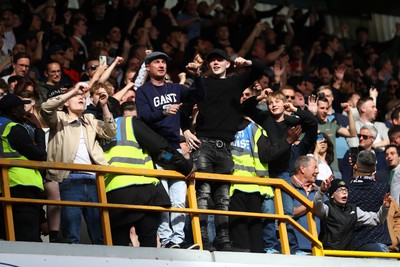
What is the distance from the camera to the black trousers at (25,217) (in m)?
10.3

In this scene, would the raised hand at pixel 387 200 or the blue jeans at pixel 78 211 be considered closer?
the blue jeans at pixel 78 211

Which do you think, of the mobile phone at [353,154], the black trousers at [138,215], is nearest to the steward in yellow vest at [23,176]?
the black trousers at [138,215]

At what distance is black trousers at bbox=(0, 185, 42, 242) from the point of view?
10.3 m

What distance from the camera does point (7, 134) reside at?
10.4 m

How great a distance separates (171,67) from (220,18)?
3146 mm

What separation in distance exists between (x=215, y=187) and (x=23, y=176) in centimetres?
194

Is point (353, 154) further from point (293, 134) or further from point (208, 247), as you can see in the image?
point (208, 247)

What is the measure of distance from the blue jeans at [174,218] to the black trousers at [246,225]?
0.56 meters

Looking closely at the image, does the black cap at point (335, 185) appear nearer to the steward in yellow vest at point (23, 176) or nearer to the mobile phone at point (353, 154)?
the mobile phone at point (353, 154)

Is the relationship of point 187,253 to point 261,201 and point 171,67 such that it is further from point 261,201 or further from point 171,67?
point 171,67

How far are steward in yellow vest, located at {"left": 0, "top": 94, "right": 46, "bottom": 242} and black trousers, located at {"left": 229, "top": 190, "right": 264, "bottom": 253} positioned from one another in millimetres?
1920

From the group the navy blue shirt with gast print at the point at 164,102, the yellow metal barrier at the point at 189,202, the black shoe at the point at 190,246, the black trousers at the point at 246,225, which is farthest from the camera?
the black trousers at the point at 246,225

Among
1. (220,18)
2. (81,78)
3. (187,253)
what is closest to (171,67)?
(81,78)

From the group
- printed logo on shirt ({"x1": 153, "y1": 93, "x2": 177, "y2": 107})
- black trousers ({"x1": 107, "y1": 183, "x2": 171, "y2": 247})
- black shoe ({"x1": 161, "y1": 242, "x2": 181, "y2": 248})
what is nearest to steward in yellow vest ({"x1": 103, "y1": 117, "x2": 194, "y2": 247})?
black trousers ({"x1": 107, "y1": 183, "x2": 171, "y2": 247})
